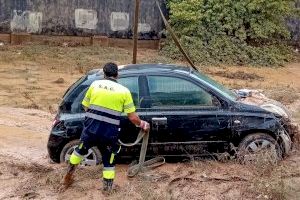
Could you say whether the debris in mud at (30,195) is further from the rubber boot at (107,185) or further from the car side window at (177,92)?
the car side window at (177,92)

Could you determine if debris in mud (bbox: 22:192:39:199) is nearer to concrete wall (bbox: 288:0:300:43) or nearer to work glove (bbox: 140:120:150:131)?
work glove (bbox: 140:120:150:131)

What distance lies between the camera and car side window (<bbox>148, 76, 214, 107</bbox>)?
8.50 metres

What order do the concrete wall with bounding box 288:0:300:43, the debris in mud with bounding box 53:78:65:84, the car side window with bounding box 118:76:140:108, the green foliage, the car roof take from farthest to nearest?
1. the concrete wall with bounding box 288:0:300:43
2. the green foliage
3. the debris in mud with bounding box 53:78:65:84
4. the car roof
5. the car side window with bounding box 118:76:140:108

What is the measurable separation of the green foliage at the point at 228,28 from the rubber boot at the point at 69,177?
508 inches

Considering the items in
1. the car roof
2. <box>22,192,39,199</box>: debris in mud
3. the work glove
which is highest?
the car roof

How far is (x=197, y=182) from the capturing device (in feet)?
26.1

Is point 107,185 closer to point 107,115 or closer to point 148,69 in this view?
point 107,115

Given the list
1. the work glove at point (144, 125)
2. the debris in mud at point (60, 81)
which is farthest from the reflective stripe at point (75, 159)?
the debris in mud at point (60, 81)

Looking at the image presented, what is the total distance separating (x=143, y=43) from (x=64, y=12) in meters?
3.17

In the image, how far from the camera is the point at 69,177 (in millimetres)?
7812

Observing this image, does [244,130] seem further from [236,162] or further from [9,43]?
[9,43]

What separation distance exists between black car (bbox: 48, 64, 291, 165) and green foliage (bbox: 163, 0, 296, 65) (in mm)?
11795

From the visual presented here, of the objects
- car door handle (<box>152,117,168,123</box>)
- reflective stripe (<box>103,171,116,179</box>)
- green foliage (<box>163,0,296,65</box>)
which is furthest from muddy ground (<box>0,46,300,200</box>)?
green foliage (<box>163,0,296,65</box>)

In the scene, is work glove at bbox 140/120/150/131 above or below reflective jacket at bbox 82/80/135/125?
below
